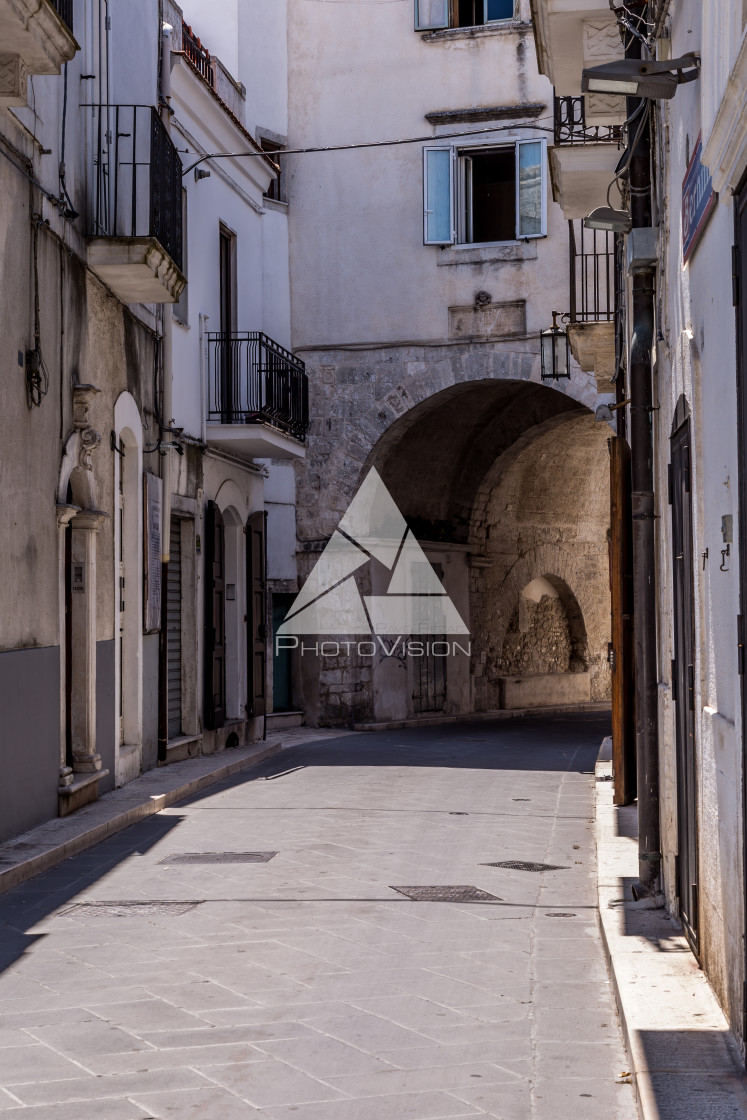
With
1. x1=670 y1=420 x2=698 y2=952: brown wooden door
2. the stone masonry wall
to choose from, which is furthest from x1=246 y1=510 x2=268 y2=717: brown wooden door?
x1=670 y1=420 x2=698 y2=952: brown wooden door

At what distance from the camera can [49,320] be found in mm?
10477

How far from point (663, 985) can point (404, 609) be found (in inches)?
686

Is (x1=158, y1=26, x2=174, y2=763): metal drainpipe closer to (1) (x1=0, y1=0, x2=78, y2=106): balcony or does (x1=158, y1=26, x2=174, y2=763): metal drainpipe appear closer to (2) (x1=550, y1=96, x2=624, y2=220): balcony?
(2) (x1=550, y1=96, x2=624, y2=220): balcony

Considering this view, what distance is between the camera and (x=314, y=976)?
19.4 ft

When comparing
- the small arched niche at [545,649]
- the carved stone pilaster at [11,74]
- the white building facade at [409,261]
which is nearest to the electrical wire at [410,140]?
the white building facade at [409,261]

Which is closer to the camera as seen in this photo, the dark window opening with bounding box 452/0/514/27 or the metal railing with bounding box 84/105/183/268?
the metal railing with bounding box 84/105/183/268

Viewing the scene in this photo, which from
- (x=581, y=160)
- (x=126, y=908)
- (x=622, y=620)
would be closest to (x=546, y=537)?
(x=581, y=160)

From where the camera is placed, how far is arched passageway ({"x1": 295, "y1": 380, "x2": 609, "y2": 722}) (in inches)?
864

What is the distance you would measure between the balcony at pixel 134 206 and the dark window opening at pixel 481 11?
9.37 metres

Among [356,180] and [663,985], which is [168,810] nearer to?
[663,985]

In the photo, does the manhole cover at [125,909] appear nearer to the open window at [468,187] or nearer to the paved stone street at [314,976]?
the paved stone street at [314,976]

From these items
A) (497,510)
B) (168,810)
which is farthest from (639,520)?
(497,510)

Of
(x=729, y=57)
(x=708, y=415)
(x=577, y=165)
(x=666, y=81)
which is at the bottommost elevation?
(x=708, y=415)

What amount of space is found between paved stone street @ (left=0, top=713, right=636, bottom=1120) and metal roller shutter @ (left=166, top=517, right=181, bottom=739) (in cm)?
425
